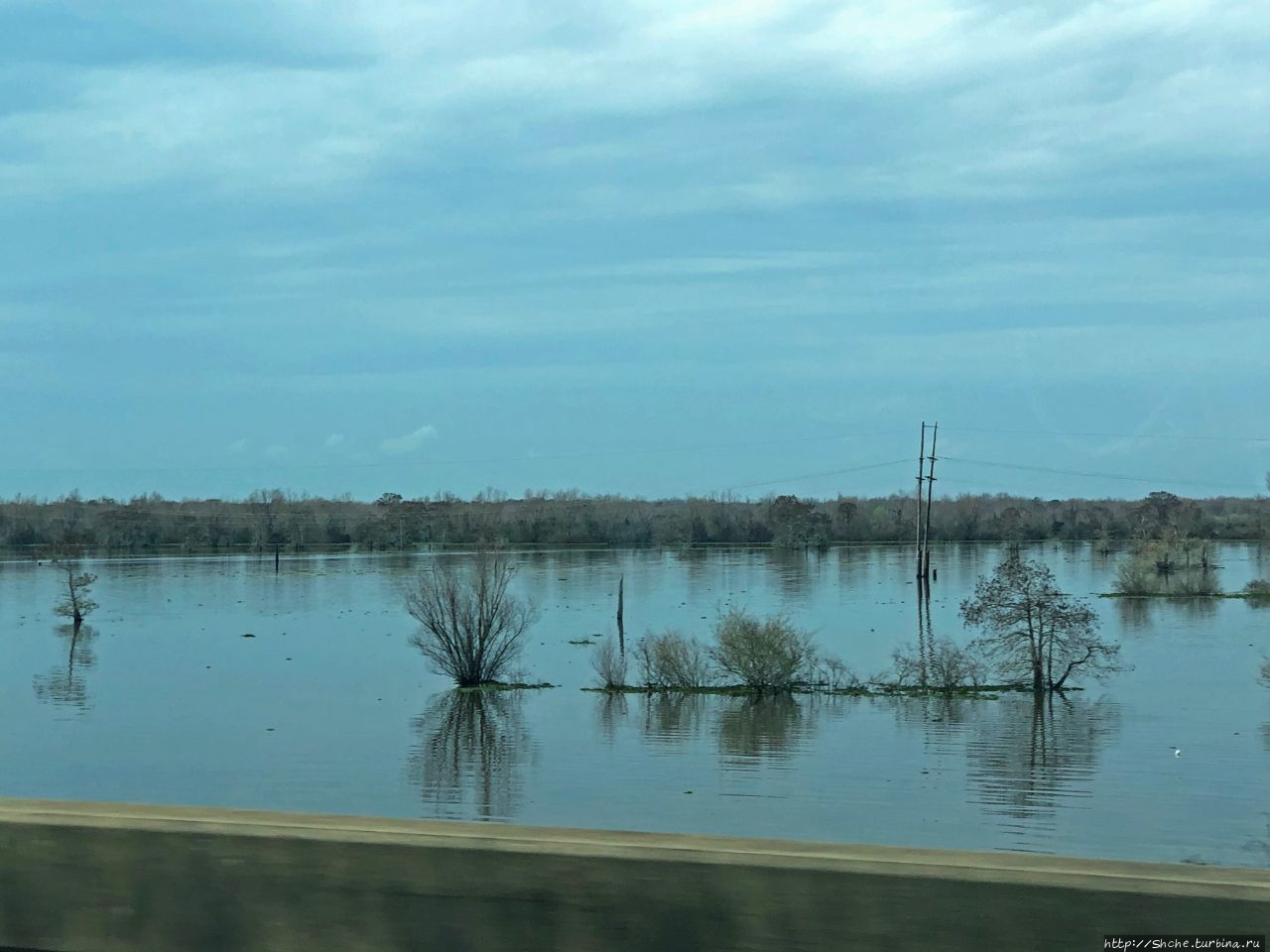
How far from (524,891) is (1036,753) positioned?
40.4 metres

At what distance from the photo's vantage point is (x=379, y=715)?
4841 centimetres

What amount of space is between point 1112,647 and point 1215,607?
34.0 meters

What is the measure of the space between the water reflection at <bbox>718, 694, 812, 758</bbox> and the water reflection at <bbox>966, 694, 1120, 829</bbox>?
19.4ft

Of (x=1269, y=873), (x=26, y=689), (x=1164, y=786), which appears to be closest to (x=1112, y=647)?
(x=1164, y=786)

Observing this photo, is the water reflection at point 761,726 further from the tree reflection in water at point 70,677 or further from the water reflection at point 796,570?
the water reflection at point 796,570

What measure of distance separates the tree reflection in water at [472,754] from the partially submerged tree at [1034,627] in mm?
17688

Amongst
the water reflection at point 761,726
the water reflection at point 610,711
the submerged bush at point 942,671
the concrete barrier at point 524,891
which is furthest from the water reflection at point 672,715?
the concrete barrier at point 524,891

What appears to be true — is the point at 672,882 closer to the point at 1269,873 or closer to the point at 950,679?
the point at 1269,873

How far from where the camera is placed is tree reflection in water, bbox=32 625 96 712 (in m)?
52.5

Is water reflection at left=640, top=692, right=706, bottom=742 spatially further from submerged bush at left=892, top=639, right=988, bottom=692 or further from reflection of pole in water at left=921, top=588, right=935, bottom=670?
reflection of pole in water at left=921, top=588, right=935, bottom=670

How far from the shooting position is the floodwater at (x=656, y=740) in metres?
34.0

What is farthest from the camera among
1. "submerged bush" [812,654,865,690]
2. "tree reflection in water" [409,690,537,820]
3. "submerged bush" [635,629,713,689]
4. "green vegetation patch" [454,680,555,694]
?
"green vegetation patch" [454,680,555,694]

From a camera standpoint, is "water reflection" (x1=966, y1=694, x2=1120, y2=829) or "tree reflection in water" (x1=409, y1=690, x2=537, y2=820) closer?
"water reflection" (x1=966, y1=694, x2=1120, y2=829)

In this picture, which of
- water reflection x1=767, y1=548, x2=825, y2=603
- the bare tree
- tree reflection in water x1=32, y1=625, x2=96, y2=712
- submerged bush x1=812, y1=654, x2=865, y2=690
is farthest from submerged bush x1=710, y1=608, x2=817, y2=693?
water reflection x1=767, y1=548, x2=825, y2=603
